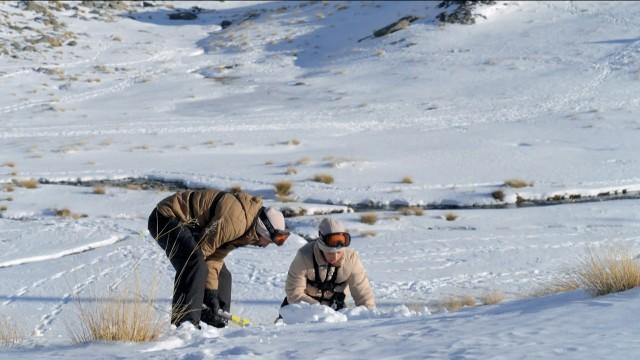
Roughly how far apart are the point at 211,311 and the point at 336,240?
1020 mm

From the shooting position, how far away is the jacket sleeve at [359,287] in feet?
17.1

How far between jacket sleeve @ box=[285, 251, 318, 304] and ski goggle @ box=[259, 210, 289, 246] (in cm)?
41

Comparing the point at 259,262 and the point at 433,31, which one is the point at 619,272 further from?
the point at 433,31

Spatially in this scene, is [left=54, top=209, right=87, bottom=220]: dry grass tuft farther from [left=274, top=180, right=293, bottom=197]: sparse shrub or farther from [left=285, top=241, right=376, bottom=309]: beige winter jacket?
[left=285, top=241, right=376, bottom=309]: beige winter jacket

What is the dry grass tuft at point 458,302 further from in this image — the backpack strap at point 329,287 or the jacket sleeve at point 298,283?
the jacket sleeve at point 298,283

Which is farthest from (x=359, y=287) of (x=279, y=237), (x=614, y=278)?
(x=614, y=278)

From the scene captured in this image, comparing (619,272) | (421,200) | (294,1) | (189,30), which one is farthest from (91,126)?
(294,1)

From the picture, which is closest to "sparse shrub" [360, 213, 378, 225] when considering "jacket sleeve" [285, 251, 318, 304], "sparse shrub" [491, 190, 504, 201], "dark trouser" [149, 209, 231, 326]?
"sparse shrub" [491, 190, 504, 201]

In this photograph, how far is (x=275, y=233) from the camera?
4.80 meters

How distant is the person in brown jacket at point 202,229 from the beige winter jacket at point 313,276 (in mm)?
362

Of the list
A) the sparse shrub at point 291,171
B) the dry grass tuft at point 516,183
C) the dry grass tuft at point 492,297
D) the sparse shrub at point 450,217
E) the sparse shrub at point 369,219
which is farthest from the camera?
the sparse shrub at point 291,171

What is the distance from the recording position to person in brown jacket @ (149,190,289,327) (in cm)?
466

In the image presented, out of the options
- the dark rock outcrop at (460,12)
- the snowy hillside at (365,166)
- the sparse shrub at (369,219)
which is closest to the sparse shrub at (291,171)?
the snowy hillside at (365,166)

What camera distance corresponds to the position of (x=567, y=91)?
75.7 feet
